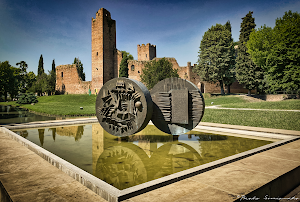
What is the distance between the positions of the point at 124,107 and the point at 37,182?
133 inches

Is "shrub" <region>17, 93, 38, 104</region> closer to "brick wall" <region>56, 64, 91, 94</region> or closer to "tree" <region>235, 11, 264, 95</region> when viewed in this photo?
"brick wall" <region>56, 64, 91, 94</region>

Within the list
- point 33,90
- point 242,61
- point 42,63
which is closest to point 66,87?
point 33,90

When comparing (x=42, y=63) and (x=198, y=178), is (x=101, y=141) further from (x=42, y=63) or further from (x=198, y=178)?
(x=42, y=63)

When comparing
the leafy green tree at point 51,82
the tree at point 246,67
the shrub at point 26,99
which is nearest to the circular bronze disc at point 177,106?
the tree at point 246,67

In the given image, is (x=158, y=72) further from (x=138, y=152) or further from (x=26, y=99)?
(x=138, y=152)

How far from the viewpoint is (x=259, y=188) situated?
268 cm

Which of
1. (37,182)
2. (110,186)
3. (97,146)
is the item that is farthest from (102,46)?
(110,186)

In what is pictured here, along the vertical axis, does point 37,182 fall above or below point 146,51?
below

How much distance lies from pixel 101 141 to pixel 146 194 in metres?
3.76

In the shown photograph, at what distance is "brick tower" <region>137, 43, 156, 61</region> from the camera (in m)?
45.8

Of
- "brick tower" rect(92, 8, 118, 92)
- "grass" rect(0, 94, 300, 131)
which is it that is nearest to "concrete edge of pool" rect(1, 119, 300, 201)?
"grass" rect(0, 94, 300, 131)

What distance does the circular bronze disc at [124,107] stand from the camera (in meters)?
5.83

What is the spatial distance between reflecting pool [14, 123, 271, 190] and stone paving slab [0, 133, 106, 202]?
51 centimetres

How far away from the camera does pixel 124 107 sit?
6.11 meters
